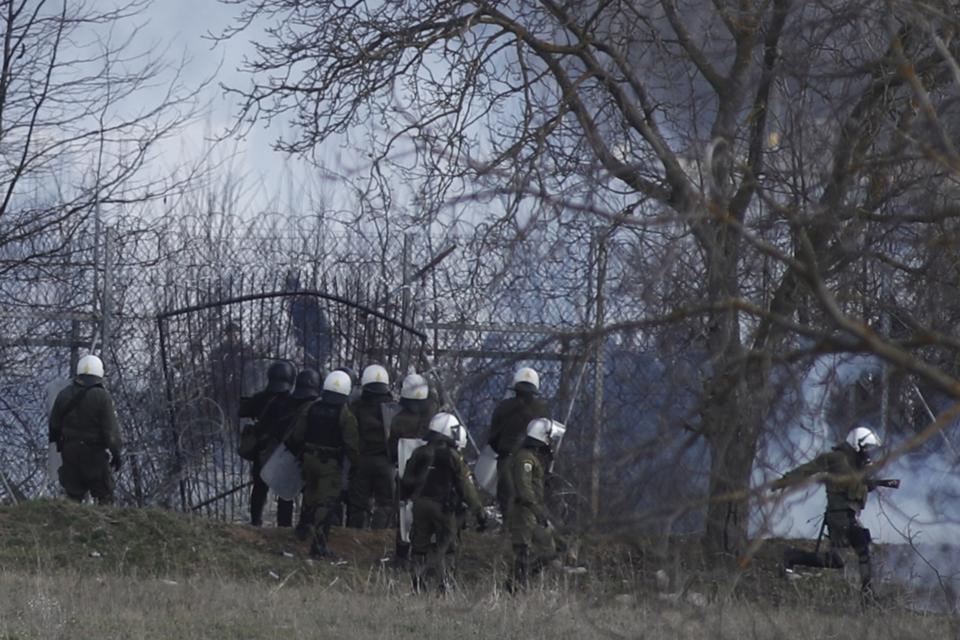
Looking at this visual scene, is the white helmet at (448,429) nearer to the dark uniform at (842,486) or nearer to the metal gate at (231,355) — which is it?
the dark uniform at (842,486)

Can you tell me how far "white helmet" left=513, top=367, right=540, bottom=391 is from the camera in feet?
16.6

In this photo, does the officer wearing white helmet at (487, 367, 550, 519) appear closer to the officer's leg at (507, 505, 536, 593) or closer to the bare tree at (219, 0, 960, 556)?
the officer's leg at (507, 505, 536, 593)

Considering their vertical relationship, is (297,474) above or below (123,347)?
below

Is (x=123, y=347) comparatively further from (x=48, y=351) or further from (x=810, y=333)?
(x=810, y=333)

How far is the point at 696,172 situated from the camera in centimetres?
457

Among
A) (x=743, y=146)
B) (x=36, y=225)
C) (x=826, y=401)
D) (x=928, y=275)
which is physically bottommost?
(x=826, y=401)

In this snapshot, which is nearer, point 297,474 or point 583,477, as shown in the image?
point 583,477

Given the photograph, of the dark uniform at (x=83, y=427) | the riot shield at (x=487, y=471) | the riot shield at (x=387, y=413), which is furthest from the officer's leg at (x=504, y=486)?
the dark uniform at (x=83, y=427)

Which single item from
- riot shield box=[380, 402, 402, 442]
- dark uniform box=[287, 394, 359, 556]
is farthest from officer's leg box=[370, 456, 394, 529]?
dark uniform box=[287, 394, 359, 556]

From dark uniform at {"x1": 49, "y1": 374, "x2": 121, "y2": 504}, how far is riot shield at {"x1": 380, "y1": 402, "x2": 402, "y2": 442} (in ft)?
6.98

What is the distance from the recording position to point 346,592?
32.3 ft

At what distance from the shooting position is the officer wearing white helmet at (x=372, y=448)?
41.5 ft

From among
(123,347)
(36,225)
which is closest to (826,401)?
(123,347)

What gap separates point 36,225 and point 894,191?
36.9 ft
